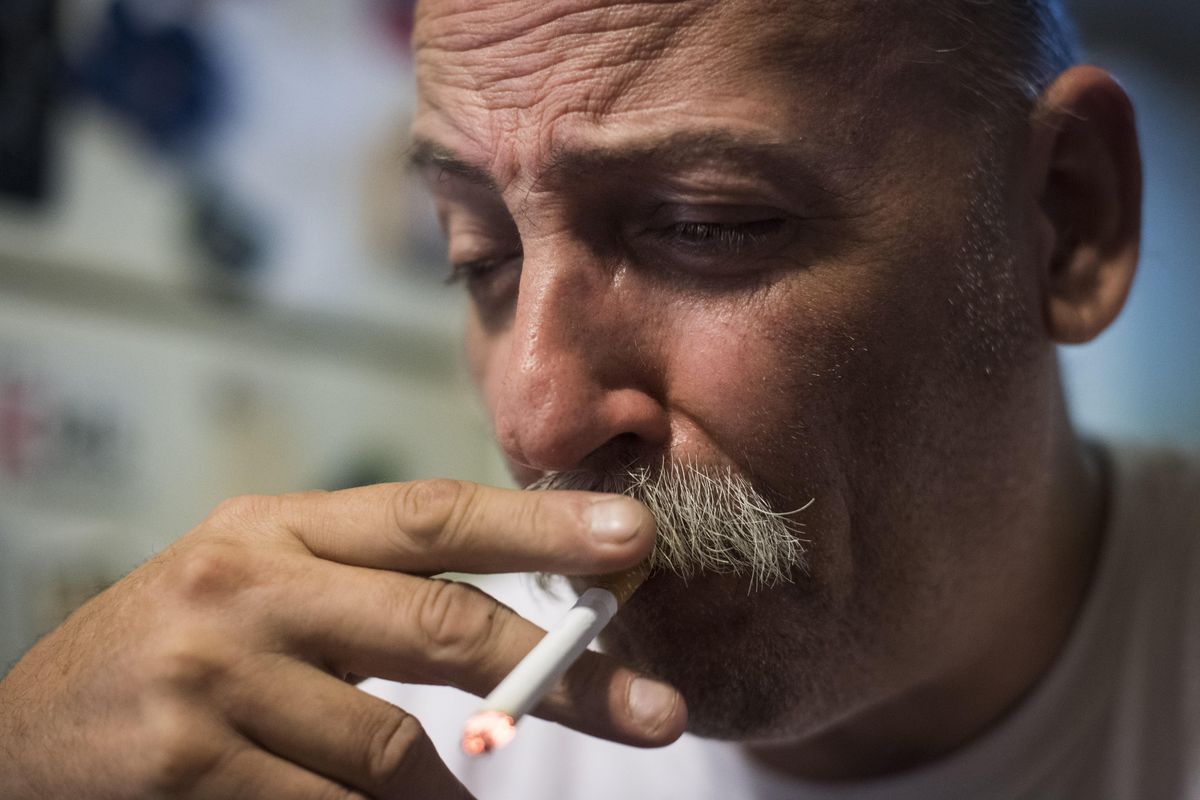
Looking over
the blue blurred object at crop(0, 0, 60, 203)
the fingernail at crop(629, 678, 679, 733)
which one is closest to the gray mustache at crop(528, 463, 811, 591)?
the fingernail at crop(629, 678, 679, 733)

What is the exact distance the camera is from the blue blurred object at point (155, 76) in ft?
7.18

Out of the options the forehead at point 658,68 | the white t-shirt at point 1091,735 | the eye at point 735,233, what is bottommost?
the white t-shirt at point 1091,735

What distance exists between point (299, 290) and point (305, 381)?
0.65ft

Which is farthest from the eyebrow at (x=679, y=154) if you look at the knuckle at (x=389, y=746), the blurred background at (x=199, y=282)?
the blurred background at (x=199, y=282)

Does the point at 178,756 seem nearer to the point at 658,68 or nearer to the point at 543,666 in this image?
the point at 543,666

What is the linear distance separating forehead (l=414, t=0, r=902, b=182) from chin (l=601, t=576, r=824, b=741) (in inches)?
15.6

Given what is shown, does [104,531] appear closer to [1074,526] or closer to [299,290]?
[299,290]

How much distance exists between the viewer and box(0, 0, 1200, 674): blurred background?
2.10 m

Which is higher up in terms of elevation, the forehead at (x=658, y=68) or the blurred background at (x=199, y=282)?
the forehead at (x=658, y=68)

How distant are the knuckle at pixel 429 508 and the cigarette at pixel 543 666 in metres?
0.12

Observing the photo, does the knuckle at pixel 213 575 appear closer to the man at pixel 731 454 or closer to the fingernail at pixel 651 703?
the man at pixel 731 454

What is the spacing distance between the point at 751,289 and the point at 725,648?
12.5 inches

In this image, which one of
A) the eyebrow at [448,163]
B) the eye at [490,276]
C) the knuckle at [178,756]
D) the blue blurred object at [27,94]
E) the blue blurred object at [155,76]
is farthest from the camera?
the blue blurred object at [155,76]

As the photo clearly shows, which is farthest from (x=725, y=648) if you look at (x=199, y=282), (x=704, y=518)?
(x=199, y=282)
